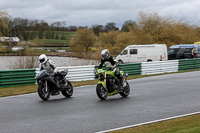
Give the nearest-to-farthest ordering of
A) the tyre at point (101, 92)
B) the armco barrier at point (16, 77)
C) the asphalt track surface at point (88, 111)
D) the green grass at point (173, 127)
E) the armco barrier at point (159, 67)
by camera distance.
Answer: the green grass at point (173, 127) → the asphalt track surface at point (88, 111) → the tyre at point (101, 92) → the armco barrier at point (16, 77) → the armco barrier at point (159, 67)

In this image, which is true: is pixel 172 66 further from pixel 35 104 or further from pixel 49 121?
pixel 49 121

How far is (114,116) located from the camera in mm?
8922

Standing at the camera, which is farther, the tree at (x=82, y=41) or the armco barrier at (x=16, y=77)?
the tree at (x=82, y=41)

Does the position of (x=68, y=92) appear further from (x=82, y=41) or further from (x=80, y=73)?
(x=82, y=41)

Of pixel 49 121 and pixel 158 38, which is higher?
pixel 158 38

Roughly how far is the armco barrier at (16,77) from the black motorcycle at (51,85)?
556 cm

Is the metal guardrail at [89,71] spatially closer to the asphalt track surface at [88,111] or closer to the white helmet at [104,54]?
the asphalt track surface at [88,111]

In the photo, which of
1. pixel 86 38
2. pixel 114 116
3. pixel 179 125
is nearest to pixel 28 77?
pixel 114 116

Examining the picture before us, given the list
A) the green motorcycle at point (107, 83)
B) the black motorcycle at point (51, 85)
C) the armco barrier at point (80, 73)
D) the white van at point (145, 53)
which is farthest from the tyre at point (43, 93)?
the white van at point (145, 53)

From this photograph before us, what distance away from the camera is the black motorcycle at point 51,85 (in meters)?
11.8

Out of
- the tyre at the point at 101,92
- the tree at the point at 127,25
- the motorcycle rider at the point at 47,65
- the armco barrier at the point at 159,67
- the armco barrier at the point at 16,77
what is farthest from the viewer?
the tree at the point at 127,25

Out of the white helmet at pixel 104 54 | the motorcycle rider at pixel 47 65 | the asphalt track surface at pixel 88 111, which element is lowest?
the asphalt track surface at pixel 88 111

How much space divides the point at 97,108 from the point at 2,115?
2594mm

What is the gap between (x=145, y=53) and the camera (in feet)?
119
